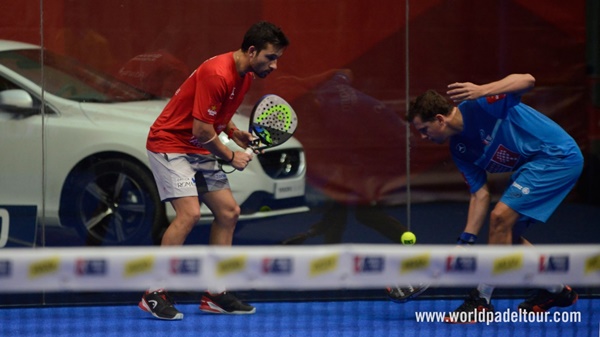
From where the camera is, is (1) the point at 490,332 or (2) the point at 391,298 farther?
(2) the point at 391,298

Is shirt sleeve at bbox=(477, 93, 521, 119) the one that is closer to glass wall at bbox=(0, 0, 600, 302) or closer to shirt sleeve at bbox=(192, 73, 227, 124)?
glass wall at bbox=(0, 0, 600, 302)

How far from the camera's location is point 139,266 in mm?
4004

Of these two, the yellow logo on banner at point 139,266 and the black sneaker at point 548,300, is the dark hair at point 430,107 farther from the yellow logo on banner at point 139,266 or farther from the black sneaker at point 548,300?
the yellow logo on banner at point 139,266

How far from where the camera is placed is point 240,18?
7254 millimetres

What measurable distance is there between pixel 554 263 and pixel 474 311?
231 centimetres

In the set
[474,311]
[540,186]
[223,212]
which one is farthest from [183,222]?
[540,186]

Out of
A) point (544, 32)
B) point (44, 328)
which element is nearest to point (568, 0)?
point (544, 32)

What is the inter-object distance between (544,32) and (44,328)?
145 inches

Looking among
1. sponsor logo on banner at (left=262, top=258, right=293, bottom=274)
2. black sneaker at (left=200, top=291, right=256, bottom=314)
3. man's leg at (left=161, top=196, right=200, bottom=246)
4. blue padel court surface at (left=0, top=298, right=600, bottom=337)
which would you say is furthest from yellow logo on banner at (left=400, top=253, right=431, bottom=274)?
black sneaker at (left=200, top=291, right=256, bottom=314)

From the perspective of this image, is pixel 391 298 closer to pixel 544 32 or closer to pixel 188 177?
pixel 188 177

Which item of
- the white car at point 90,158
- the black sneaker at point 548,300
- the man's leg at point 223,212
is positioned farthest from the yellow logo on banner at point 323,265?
the white car at point 90,158

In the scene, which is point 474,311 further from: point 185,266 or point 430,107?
point 185,266

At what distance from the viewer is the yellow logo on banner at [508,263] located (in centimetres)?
415

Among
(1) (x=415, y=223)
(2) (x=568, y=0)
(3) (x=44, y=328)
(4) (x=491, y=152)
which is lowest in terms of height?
(3) (x=44, y=328)
